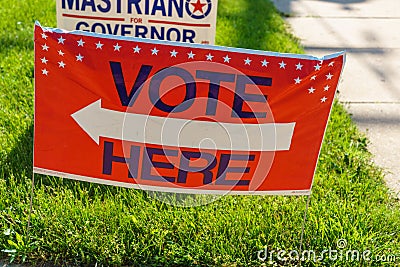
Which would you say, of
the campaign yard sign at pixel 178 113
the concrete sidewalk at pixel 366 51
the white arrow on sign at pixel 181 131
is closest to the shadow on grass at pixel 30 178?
the campaign yard sign at pixel 178 113

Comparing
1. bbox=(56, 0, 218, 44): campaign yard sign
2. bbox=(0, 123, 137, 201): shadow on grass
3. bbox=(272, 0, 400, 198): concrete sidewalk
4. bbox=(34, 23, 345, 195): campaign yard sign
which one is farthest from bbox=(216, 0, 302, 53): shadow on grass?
bbox=(34, 23, 345, 195): campaign yard sign

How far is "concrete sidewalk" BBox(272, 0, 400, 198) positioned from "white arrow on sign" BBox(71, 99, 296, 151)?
1.26 meters

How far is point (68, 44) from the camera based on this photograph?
2.59 m

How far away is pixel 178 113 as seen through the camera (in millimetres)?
2719

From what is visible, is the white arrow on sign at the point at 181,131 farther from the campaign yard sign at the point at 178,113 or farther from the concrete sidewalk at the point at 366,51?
the concrete sidewalk at the point at 366,51

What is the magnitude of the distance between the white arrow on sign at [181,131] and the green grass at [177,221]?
0.53m

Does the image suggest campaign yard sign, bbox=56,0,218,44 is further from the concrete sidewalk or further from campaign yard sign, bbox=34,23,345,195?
the concrete sidewalk

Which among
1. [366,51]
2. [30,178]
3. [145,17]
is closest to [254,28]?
[366,51]

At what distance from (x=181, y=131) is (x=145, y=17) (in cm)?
128

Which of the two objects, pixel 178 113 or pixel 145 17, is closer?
pixel 178 113

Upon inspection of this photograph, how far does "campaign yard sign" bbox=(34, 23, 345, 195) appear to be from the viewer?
2592 millimetres

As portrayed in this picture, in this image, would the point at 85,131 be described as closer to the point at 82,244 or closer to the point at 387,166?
the point at 82,244

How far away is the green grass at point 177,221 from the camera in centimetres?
291

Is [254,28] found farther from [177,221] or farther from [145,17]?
[177,221]
